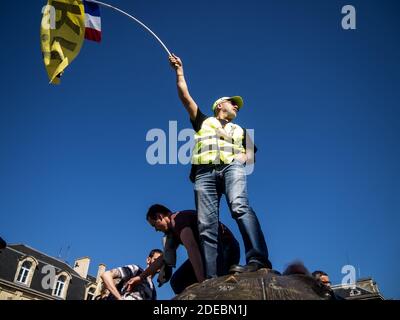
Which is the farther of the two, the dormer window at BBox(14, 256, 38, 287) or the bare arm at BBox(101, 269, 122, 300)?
the dormer window at BBox(14, 256, 38, 287)

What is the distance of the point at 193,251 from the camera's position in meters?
2.85

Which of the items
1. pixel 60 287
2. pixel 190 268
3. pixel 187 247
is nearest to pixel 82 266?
pixel 60 287

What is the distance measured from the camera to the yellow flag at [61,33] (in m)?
5.05

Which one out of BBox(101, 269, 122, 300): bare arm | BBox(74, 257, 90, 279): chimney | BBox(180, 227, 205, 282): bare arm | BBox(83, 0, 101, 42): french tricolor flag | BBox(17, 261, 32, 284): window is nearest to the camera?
BBox(180, 227, 205, 282): bare arm

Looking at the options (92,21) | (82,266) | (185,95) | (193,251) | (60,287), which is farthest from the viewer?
(82,266)

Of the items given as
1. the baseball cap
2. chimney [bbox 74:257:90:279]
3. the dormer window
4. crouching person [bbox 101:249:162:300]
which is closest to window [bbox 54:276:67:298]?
the dormer window

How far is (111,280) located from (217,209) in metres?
1.80

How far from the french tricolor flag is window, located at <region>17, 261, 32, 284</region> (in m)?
27.0

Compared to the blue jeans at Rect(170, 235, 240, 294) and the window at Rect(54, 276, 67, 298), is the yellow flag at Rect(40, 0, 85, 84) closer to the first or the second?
the blue jeans at Rect(170, 235, 240, 294)

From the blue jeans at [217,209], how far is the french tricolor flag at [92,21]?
435cm

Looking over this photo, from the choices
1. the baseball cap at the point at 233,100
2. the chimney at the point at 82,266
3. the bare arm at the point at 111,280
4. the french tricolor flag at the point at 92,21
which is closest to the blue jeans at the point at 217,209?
the baseball cap at the point at 233,100

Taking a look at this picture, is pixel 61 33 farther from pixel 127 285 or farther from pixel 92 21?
pixel 127 285

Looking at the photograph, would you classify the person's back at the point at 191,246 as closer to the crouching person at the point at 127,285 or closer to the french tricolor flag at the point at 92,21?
the crouching person at the point at 127,285

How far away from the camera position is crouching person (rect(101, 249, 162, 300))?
364 cm
